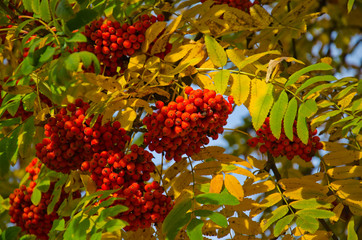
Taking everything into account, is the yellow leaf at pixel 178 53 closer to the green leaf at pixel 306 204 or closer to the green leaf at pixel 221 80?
the green leaf at pixel 221 80

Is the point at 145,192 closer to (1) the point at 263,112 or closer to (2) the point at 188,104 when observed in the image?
(2) the point at 188,104

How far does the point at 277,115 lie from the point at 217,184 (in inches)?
19.8

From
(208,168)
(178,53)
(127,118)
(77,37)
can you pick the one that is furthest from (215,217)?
(77,37)

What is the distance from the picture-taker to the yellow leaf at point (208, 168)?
2.56 m

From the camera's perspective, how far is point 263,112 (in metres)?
2.33

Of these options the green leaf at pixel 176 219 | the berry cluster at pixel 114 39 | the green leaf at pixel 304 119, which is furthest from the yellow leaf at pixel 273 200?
the berry cluster at pixel 114 39

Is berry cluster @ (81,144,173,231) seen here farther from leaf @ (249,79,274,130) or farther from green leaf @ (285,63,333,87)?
green leaf @ (285,63,333,87)

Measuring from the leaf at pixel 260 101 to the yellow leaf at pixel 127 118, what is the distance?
0.67 metres

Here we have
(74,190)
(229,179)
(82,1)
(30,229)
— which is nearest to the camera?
(82,1)

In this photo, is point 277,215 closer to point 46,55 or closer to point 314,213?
point 314,213

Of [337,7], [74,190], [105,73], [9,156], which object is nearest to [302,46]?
[337,7]

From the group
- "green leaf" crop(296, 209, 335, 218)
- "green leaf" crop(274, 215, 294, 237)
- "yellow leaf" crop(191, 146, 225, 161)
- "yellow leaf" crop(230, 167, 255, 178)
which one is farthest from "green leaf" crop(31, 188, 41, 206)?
"green leaf" crop(296, 209, 335, 218)

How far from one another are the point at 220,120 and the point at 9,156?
4.06 feet

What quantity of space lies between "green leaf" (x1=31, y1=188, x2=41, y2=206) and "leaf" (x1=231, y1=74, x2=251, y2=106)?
1459 millimetres
